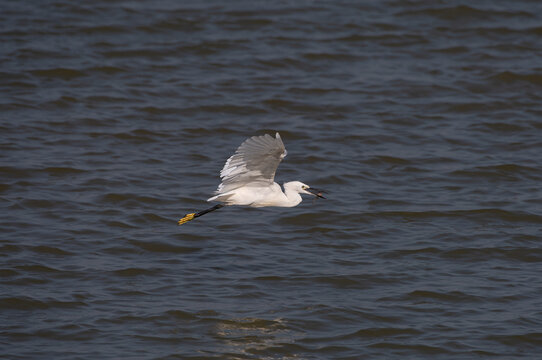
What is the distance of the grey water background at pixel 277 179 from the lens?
7.96m

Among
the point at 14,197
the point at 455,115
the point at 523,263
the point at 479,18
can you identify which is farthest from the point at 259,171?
the point at 479,18

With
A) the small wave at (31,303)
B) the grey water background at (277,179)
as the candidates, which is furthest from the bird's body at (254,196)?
the small wave at (31,303)

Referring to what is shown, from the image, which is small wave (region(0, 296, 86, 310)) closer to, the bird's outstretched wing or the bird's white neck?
the bird's outstretched wing

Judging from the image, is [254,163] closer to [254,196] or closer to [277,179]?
[254,196]

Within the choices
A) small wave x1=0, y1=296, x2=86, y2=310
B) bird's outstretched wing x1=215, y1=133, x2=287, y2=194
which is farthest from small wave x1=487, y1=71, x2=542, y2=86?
small wave x1=0, y1=296, x2=86, y2=310

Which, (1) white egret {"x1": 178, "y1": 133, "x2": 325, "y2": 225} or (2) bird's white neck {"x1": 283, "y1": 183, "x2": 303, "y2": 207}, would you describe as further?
(2) bird's white neck {"x1": 283, "y1": 183, "x2": 303, "y2": 207}

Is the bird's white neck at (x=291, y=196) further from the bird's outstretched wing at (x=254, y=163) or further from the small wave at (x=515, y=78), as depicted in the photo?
the small wave at (x=515, y=78)

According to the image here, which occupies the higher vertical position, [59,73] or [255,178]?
[59,73]

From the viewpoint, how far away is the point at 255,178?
841cm

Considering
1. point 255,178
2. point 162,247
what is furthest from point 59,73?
point 255,178

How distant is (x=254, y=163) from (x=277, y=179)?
3.44m

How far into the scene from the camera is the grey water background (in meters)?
7.96

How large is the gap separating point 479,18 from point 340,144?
598cm

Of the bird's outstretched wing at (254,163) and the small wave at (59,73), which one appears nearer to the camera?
the bird's outstretched wing at (254,163)
